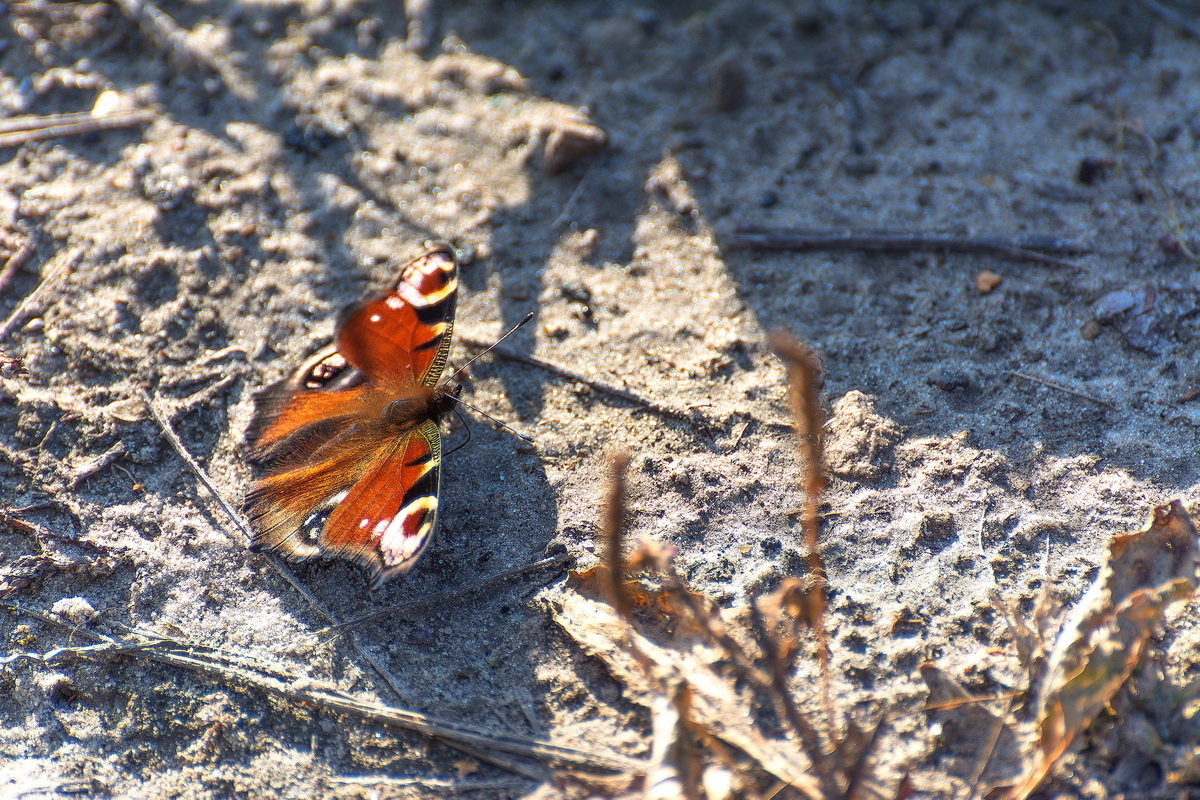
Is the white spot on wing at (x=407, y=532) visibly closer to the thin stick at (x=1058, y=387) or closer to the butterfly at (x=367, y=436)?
the butterfly at (x=367, y=436)

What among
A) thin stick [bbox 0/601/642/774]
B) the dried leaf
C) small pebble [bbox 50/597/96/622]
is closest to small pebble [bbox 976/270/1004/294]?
the dried leaf

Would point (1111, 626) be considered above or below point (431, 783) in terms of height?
above

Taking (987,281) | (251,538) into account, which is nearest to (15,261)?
(251,538)

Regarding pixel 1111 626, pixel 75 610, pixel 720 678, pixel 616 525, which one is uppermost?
pixel 616 525

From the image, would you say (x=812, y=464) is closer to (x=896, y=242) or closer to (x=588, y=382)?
(x=588, y=382)

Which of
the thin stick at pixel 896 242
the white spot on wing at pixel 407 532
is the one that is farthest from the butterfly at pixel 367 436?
the thin stick at pixel 896 242
